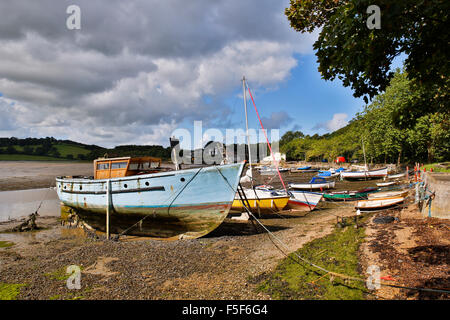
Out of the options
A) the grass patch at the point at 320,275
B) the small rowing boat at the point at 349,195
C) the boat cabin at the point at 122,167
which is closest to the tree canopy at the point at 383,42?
A: the grass patch at the point at 320,275

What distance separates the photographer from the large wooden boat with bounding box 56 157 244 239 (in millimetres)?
12539

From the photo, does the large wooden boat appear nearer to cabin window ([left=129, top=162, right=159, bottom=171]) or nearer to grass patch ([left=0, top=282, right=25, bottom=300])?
cabin window ([left=129, top=162, right=159, bottom=171])

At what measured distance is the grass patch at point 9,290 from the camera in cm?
759

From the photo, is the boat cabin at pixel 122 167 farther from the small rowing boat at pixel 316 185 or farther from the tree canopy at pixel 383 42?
the small rowing boat at pixel 316 185

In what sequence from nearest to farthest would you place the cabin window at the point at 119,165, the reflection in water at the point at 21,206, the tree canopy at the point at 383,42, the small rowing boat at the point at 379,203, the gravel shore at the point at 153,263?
the tree canopy at the point at 383,42, the gravel shore at the point at 153,263, the cabin window at the point at 119,165, the small rowing boat at the point at 379,203, the reflection in water at the point at 21,206

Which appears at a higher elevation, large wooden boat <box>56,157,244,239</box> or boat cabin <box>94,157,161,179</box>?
boat cabin <box>94,157,161,179</box>

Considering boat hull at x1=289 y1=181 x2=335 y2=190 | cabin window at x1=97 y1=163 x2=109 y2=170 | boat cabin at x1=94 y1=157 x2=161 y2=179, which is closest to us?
boat cabin at x1=94 y1=157 x2=161 y2=179

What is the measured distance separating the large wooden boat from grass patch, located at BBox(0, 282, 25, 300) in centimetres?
528

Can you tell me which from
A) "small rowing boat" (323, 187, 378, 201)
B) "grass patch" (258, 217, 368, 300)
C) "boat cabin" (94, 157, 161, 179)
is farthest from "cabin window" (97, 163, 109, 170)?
"small rowing boat" (323, 187, 378, 201)

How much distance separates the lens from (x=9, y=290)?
26.4ft

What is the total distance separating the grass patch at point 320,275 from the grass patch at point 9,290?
305 inches

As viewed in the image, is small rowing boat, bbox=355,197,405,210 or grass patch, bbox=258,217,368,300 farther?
small rowing boat, bbox=355,197,405,210

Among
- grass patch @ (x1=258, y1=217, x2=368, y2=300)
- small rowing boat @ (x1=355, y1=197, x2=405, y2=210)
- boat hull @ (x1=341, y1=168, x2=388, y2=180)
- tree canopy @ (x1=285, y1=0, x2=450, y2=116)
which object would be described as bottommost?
grass patch @ (x1=258, y1=217, x2=368, y2=300)

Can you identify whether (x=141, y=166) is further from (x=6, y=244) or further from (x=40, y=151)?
(x=40, y=151)
